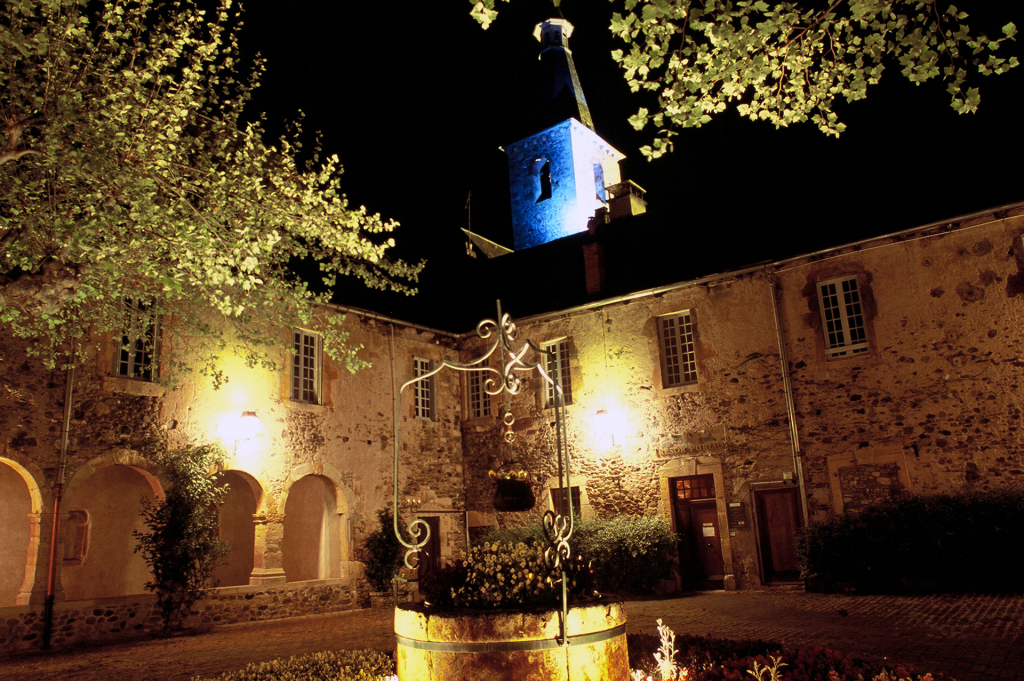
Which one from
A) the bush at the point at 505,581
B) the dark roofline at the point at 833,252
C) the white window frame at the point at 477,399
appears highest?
the dark roofline at the point at 833,252

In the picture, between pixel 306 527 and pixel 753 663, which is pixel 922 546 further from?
pixel 306 527

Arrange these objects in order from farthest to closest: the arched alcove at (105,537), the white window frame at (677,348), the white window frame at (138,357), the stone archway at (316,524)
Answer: the white window frame at (677,348) < the stone archway at (316,524) < the arched alcove at (105,537) < the white window frame at (138,357)

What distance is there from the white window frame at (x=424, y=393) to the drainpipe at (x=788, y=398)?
24.9 ft

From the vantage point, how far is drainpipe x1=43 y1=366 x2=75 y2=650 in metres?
9.61

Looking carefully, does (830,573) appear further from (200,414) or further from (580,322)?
(200,414)

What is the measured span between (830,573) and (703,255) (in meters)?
6.46

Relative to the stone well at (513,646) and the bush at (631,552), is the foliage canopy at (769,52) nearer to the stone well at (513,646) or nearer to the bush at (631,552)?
the stone well at (513,646)

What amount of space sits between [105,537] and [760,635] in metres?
11.1

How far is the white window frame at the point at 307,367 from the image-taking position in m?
14.0

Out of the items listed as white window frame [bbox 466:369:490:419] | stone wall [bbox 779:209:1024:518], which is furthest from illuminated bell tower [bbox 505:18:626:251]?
stone wall [bbox 779:209:1024:518]

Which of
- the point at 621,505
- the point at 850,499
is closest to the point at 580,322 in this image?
the point at 621,505

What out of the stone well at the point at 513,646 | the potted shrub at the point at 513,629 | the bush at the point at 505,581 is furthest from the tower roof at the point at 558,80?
the stone well at the point at 513,646

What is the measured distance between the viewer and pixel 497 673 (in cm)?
434

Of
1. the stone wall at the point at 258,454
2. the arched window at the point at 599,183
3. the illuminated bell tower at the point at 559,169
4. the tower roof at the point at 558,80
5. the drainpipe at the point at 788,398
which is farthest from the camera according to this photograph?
the tower roof at the point at 558,80
